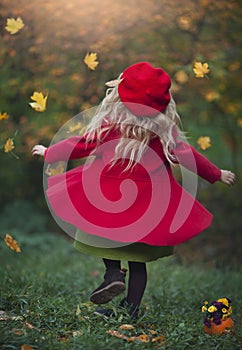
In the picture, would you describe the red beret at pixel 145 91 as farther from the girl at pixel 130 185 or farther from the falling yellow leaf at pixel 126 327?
the falling yellow leaf at pixel 126 327

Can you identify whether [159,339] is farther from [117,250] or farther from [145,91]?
[145,91]

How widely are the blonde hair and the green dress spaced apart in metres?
0.46

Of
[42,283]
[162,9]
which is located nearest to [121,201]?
[42,283]

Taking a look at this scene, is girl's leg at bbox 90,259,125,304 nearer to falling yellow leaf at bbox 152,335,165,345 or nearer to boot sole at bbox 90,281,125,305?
boot sole at bbox 90,281,125,305

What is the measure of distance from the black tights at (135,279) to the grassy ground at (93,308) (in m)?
0.12

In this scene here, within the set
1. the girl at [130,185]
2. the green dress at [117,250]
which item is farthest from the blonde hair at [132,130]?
the green dress at [117,250]

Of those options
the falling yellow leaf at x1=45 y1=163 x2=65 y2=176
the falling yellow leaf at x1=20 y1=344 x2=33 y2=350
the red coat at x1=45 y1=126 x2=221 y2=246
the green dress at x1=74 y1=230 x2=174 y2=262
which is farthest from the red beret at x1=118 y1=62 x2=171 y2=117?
the falling yellow leaf at x1=20 y1=344 x2=33 y2=350

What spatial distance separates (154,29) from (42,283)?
2572 millimetres

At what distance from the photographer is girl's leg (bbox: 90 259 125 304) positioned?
123 inches

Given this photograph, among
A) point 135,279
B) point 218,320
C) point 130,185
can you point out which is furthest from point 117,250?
point 218,320

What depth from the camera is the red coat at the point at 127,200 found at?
3189 millimetres

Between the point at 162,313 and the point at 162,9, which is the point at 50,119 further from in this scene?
the point at 162,313

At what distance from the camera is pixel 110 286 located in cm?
311

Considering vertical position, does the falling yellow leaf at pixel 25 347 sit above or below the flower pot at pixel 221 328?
above
